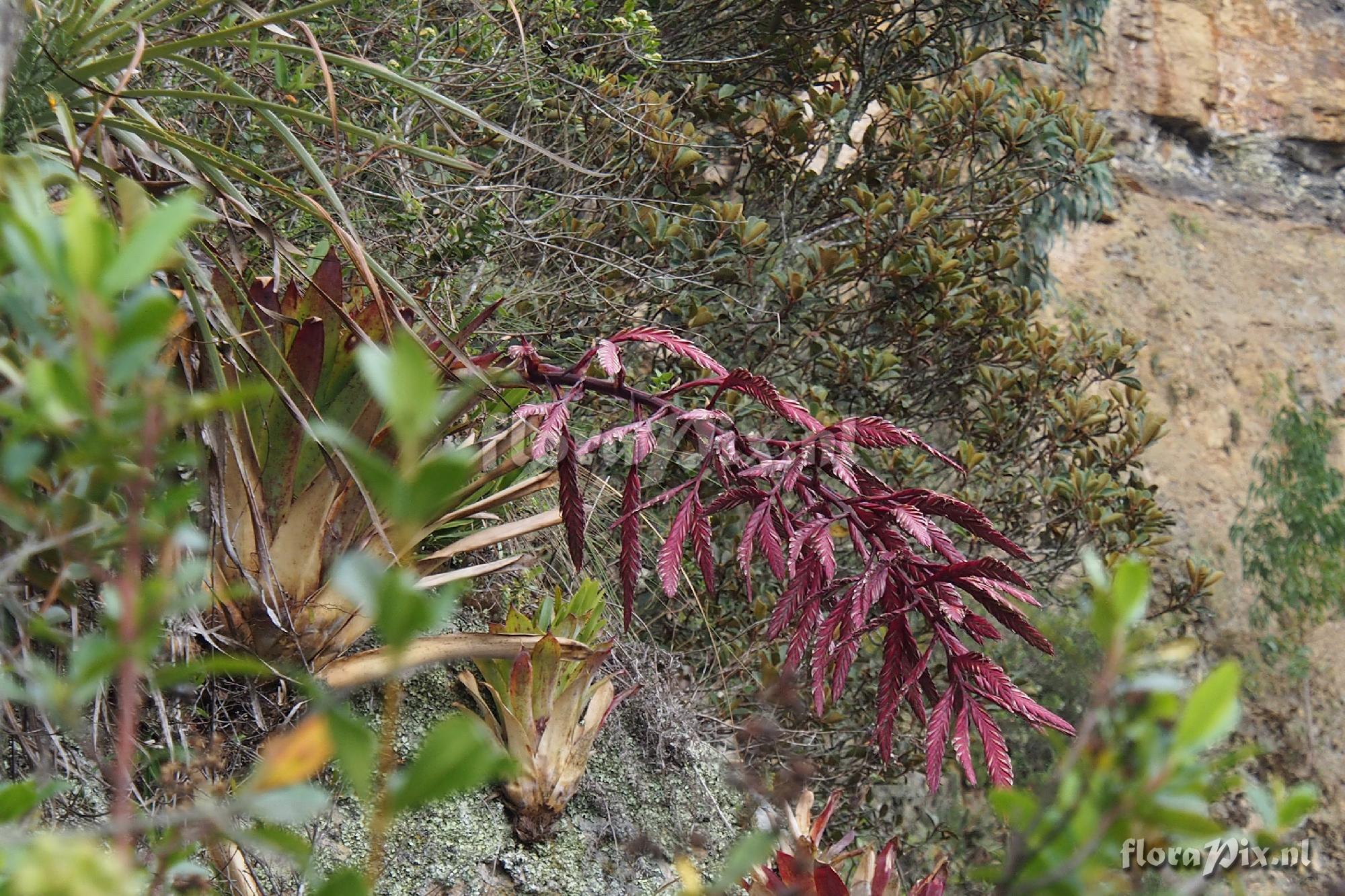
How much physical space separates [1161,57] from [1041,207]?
591 centimetres

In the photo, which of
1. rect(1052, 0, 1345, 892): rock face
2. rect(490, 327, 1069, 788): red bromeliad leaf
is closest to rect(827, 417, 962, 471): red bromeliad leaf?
rect(490, 327, 1069, 788): red bromeliad leaf

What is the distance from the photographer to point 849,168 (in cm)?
362

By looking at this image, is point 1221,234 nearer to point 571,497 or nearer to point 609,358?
point 609,358

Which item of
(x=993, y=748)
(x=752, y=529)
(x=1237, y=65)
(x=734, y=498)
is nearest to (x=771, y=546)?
(x=752, y=529)

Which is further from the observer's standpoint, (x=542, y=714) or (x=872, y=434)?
(x=542, y=714)

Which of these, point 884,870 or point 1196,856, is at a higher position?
point 1196,856

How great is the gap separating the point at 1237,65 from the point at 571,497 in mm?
9641

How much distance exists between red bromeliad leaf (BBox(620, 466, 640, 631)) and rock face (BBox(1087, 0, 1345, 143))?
855cm

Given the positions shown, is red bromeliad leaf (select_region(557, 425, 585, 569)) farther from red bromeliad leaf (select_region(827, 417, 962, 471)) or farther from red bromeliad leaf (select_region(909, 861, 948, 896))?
red bromeliad leaf (select_region(909, 861, 948, 896))

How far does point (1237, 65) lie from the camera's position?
911 cm

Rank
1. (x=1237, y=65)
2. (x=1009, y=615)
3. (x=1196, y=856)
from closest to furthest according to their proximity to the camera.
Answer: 1. (x=1196, y=856)
2. (x=1009, y=615)
3. (x=1237, y=65)

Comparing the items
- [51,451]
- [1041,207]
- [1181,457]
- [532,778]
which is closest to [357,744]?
[51,451]

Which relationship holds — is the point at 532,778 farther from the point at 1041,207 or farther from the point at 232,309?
the point at 1041,207

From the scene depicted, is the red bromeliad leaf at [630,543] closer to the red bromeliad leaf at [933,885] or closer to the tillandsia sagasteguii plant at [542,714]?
the tillandsia sagasteguii plant at [542,714]
